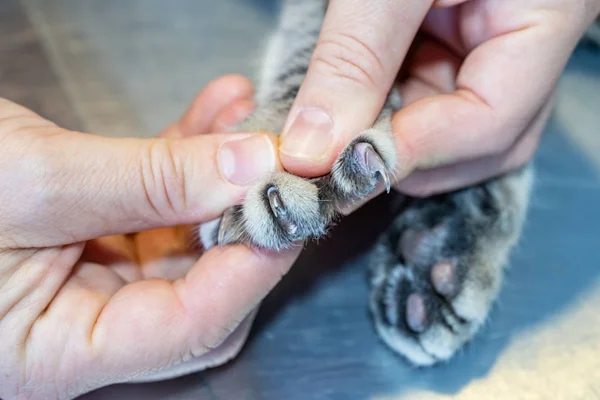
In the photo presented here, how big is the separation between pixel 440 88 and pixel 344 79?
11.6 inches

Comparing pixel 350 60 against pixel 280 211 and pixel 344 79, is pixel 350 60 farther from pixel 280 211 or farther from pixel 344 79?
pixel 280 211

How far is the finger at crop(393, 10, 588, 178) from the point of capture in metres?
0.72

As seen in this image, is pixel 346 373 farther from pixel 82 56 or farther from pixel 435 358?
pixel 82 56

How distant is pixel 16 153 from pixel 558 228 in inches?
29.7

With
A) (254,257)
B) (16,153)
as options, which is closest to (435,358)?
(254,257)

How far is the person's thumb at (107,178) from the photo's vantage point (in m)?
0.59

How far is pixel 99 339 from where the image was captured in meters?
0.64

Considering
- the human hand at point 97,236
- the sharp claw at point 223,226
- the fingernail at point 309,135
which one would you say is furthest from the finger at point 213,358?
the fingernail at point 309,135

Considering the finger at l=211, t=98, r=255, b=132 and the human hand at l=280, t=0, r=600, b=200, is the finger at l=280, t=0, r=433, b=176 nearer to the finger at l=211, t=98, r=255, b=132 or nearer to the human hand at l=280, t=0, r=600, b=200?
the human hand at l=280, t=0, r=600, b=200

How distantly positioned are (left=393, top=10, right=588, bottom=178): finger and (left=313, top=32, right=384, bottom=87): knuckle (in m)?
0.07

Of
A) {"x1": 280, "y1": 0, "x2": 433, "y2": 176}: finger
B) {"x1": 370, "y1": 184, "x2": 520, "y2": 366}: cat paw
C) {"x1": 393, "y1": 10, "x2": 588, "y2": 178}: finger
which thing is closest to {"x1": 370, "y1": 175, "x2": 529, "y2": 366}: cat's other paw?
{"x1": 370, "y1": 184, "x2": 520, "y2": 366}: cat paw

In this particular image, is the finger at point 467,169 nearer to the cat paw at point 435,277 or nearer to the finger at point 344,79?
the cat paw at point 435,277

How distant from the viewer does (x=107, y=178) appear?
23.7 inches

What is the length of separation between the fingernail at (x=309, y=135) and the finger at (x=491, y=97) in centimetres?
11
